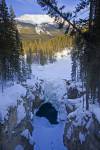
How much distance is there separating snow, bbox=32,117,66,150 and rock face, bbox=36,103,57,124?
6.41ft

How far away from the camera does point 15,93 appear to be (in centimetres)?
4456

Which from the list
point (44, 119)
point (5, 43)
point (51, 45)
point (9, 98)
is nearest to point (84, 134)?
point (9, 98)

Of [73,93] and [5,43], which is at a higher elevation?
[5,43]

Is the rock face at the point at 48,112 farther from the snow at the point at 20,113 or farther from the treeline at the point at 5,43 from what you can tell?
the snow at the point at 20,113

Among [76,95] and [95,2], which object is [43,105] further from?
[95,2]

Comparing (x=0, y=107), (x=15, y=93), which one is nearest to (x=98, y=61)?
(x=0, y=107)

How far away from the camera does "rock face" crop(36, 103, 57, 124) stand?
5639cm

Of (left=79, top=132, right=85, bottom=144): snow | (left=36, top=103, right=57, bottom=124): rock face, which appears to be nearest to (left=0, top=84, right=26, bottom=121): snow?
(left=79, top=132, right=85, bottom=144): snow

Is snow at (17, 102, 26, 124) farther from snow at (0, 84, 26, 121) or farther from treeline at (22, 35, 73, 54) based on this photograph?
treeline at (22, 35, 73, 54)

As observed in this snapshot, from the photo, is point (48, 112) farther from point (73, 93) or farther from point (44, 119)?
point (73, 93)

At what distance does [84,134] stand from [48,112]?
95.9ft

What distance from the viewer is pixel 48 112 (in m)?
60.3

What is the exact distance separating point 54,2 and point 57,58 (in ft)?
478

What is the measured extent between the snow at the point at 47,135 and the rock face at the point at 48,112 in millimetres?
1955
